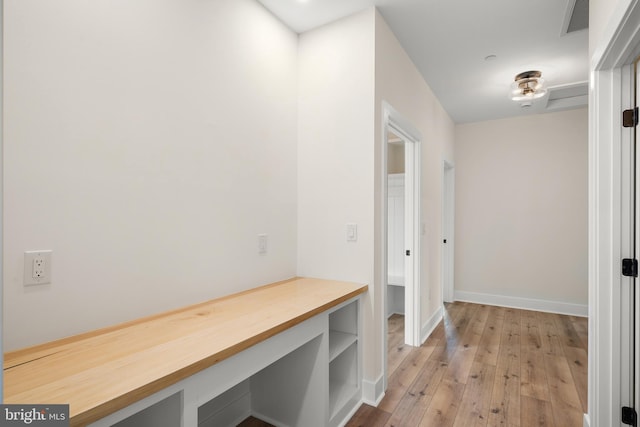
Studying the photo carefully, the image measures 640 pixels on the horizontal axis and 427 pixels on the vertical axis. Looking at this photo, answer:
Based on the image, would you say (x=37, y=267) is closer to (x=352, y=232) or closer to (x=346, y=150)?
(x=352, y=232)

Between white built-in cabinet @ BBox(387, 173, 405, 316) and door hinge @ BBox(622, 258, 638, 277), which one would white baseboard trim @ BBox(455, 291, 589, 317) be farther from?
door hinge @ BBox(622, 258, 638, 277)

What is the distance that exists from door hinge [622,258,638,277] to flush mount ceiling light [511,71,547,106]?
222 centimetres

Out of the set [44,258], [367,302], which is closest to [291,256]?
[367,302]

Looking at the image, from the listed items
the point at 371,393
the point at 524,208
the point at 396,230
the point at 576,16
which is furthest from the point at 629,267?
the point at 524,208

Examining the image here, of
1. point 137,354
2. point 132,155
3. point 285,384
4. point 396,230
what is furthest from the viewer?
point 396,230

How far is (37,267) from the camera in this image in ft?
3.89

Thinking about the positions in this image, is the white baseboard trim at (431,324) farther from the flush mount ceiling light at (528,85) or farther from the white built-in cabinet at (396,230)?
the flush mount ceiling light at (528,85)

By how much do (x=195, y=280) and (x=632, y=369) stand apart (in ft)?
7.23

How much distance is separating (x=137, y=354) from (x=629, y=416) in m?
2.22

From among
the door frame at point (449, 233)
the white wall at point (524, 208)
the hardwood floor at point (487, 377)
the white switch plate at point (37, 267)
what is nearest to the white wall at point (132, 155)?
the white switch plate at point (37, 267)

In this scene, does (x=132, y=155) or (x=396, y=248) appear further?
(x=396, y=248)

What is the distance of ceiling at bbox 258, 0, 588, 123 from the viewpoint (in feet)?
7.29

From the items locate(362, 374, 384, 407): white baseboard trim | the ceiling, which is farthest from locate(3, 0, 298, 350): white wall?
locate(362, 374, 384, 407): white baseboard trim

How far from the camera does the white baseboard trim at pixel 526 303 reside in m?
4.23
